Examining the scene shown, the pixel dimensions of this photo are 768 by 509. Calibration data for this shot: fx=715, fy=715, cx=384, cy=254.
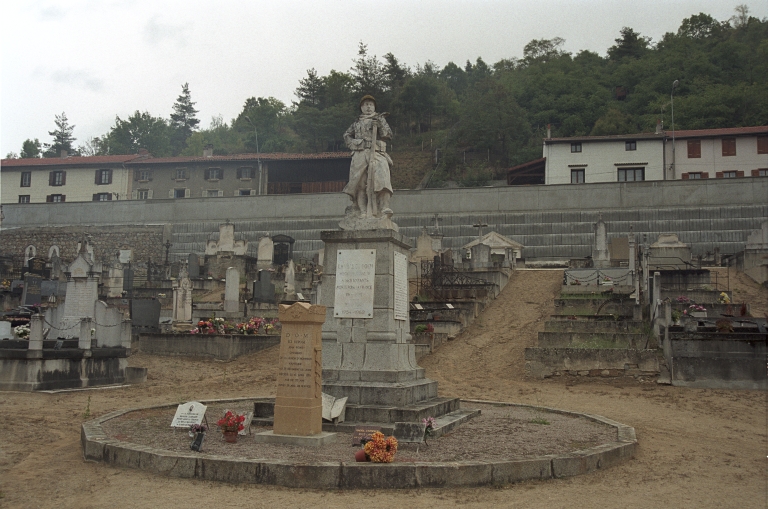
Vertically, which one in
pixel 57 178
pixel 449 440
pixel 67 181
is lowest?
pixel 449 440

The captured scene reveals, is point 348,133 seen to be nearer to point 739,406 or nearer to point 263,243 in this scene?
point 739,406

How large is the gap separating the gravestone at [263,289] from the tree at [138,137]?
69.6 m

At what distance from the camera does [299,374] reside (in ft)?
31.1

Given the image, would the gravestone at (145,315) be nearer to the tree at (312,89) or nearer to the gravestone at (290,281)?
the gravestone at (290,281)

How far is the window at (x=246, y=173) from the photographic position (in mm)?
66125

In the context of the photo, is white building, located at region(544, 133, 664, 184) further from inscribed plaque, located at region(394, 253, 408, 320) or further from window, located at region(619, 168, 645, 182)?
inscribed plaque, located at region(394, 253, 408, 320)

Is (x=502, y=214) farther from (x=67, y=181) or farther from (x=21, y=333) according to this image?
(x=67, y=181)

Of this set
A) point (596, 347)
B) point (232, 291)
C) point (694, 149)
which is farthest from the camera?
point (694, 149)

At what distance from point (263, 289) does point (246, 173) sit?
129ft

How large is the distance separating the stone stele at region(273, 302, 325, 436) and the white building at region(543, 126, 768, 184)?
48417mm

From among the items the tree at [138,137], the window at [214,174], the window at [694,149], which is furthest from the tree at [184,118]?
the window at [694,149]

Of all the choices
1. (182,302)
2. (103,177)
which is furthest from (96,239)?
(182,302)

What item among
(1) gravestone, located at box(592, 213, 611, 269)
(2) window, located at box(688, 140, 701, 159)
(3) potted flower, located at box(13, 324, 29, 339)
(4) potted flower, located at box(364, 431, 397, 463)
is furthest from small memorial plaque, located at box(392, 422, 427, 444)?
(2) window, located at box(688, 140, 701, 159)

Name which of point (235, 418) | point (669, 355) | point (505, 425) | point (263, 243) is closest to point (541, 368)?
point (669, 355)
